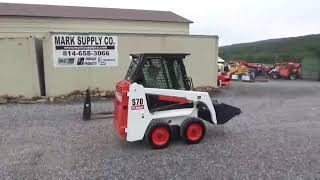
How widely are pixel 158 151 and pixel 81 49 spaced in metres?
10.3

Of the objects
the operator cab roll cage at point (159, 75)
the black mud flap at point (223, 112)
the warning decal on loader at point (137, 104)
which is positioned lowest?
the black mud flap at point (223, 112)

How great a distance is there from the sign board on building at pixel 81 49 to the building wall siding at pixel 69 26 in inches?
529

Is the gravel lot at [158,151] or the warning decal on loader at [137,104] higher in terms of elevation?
the warning decal on loader at [137,104]

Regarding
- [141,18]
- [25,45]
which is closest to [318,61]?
[141,18]

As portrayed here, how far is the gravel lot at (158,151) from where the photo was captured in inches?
292

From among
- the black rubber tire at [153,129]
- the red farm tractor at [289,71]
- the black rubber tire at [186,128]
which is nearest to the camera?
the black rubber tire at [153,129]

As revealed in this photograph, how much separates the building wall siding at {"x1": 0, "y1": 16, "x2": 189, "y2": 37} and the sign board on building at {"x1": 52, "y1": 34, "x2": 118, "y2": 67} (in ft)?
44.1

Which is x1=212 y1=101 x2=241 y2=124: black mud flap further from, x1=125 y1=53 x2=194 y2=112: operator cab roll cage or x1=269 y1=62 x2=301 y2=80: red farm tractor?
x1=269 y1=62 x2=301 y2=80: red farm tractor

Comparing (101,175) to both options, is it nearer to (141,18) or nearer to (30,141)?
(30,141)

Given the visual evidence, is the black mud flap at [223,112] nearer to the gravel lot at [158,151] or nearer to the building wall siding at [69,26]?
the gravel lot at [158,151]

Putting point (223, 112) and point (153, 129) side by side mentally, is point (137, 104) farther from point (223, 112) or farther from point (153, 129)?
point (223, 112)

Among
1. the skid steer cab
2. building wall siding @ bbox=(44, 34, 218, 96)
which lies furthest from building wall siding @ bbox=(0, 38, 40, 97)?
the skid steer cab

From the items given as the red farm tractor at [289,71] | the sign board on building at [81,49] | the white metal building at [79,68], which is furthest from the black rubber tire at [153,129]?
the red farm tractor at [289,71]

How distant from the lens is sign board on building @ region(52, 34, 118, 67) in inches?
709
